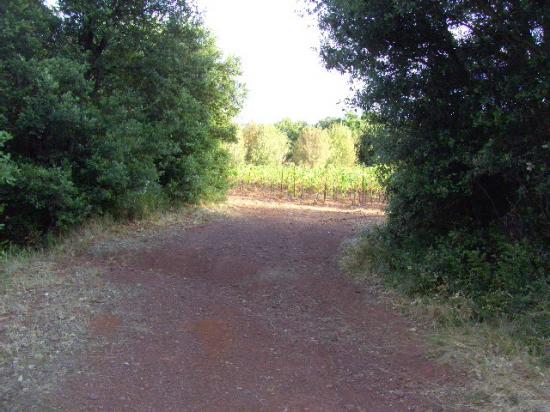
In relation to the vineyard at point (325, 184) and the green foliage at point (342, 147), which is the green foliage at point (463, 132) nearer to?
the vineyard at point (325, 184)

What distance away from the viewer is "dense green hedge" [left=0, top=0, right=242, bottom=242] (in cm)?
929

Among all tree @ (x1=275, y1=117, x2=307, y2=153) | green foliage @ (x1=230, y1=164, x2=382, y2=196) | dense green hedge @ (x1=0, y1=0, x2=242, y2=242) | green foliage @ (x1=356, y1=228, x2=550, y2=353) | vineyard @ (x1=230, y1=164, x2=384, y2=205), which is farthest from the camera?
tree @ (x1=275, y1=117, x2=307, y2=153)

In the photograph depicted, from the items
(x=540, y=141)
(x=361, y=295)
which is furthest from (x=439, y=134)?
(x=361, y=295)

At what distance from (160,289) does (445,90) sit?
495 centimetres

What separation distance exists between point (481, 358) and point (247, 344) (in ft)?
7.82

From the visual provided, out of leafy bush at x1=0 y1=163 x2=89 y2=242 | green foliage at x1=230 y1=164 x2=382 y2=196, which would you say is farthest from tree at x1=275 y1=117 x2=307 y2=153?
leafy bush at x1=0 y1=163 x2=89 y2=242

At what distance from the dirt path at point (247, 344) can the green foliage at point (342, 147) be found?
74.3 ft

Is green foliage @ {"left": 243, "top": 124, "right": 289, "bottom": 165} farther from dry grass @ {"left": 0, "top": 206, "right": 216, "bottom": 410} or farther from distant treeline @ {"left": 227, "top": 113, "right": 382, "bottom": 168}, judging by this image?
dry grass @ {"left": 0, "top": 206, "right": 216, "bottom": 410}

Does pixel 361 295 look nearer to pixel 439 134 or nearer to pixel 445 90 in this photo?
pixel 439 134

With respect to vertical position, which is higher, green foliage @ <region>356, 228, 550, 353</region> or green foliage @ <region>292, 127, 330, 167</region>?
green foliage @ <region>292, 127, 330, 167</region>

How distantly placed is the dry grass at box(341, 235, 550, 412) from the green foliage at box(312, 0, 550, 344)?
345mm

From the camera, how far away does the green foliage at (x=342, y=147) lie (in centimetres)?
3122

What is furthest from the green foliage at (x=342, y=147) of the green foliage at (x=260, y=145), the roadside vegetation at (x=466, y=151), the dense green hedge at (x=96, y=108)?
the roadside vegetation at (x=466, y=151)

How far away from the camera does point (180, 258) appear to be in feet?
29.3
